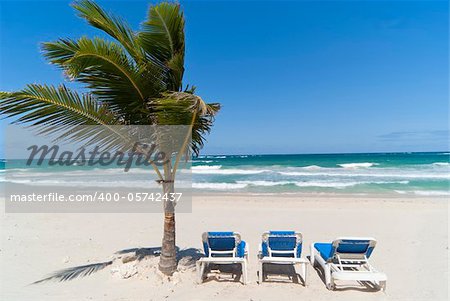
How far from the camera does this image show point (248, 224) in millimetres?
9117

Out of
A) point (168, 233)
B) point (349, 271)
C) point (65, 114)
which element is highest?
point (65, 114)

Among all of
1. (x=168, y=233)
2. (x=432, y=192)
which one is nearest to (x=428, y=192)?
(x=432, y=192)

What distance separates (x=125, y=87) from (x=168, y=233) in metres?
2.36

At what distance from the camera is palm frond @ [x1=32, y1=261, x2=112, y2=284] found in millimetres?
4908

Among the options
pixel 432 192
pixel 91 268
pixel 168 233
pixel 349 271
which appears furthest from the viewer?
pixel 432 192

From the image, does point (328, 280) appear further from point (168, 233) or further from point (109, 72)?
point (109, 72)

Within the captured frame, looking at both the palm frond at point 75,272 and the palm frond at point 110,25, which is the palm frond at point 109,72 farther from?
the palm frond at point 75,272

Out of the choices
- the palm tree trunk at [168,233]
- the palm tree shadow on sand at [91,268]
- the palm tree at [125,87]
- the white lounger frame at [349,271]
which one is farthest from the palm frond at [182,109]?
the white lounger frame at [349,271]

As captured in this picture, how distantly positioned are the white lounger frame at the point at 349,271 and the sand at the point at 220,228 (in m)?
0.20

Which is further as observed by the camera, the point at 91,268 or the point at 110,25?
the point at 91,268

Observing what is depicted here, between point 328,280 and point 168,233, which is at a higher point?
point 168,233

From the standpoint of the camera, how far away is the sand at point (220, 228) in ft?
14.4

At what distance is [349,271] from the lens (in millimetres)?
4469

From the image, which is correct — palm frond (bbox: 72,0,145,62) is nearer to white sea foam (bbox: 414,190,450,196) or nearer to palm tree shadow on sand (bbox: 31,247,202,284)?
palm tree shadow on sand (bbox: 31,247,202,284)
